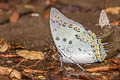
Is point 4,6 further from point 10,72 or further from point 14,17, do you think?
point 10,72

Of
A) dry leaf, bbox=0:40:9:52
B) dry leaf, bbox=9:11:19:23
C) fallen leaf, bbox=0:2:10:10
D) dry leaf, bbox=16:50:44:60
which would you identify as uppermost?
fallen leaf, bbox=0:2:10:10

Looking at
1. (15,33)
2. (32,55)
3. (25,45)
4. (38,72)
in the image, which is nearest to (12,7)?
(15,33)

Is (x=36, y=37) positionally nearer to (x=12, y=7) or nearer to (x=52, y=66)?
(x=52, y=66)

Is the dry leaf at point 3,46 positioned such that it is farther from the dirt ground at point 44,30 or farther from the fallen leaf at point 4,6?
the fallen leaf at point 4,6

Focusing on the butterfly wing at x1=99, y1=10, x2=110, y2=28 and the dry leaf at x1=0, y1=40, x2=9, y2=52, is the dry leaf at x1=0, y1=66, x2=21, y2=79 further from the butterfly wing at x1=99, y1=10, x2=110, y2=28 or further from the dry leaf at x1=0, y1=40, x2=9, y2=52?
the butterfly wing at x1=99, y1=10, x2=110, y2=28

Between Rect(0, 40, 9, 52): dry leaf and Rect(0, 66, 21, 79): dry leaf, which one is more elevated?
Rect(0, 40, 9, 52): dry leaf

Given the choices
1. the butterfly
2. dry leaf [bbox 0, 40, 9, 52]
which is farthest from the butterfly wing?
dry leaf [bbox 0, 40, 9, 52]

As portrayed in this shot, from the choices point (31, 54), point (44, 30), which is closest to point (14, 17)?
point (44, 30)

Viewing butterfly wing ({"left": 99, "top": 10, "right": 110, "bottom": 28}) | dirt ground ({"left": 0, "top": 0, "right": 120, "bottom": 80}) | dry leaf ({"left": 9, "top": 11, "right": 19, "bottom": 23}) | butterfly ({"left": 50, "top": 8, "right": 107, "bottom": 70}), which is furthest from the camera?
dry leaf ({"left": 9, "top": 11, "right": 19, "bottom": 23})
